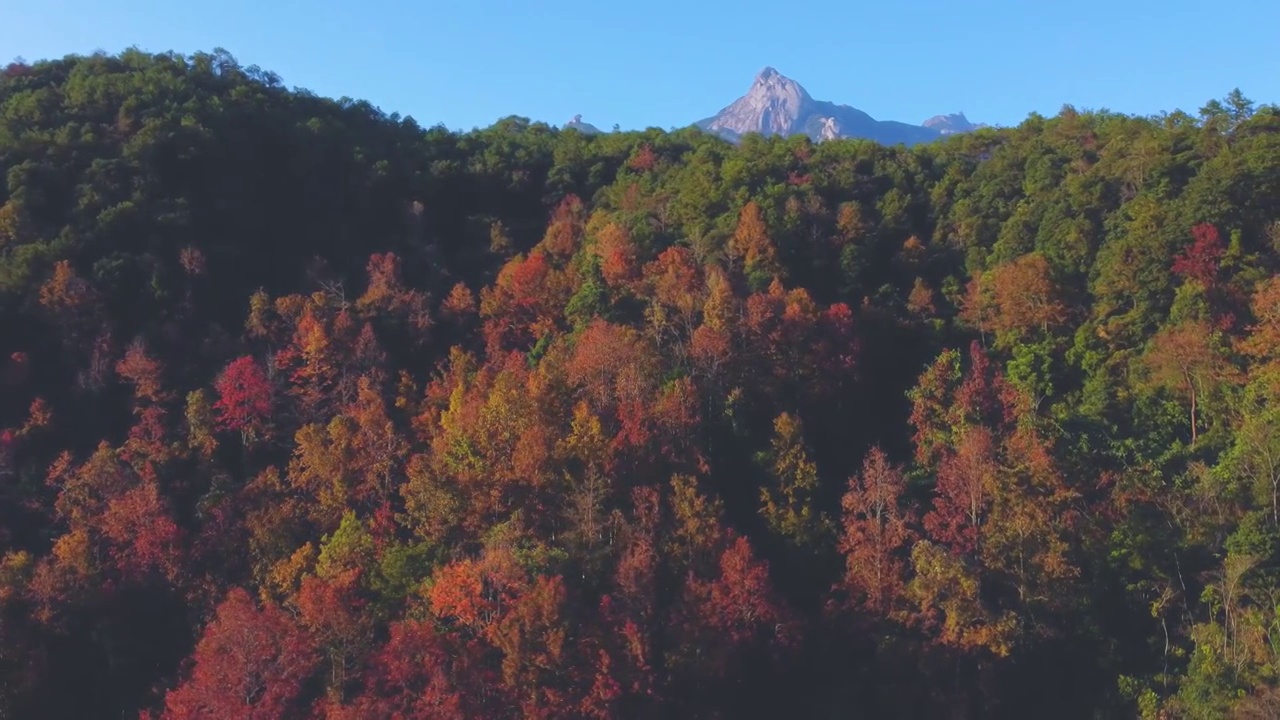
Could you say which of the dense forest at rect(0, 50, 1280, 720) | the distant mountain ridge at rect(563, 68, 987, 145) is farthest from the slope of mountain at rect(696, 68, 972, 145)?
the dense forest at rect(0, 50, 1280, 720)

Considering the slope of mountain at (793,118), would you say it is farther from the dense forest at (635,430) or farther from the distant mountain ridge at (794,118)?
the dense forest at (635,430)

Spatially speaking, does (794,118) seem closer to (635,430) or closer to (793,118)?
(793,118)

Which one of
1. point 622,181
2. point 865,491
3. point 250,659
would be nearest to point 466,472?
point 250,659

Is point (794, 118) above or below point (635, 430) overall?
above

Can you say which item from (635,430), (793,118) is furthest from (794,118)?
(635,430)

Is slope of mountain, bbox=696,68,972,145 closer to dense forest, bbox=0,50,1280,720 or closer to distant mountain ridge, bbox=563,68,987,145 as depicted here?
distant mountain ridge, bbox=563,68,987,145

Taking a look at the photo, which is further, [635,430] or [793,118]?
[793,118]

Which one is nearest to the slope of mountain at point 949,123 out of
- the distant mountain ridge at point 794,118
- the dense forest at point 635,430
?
the distant mountain ridge at point 794,118
